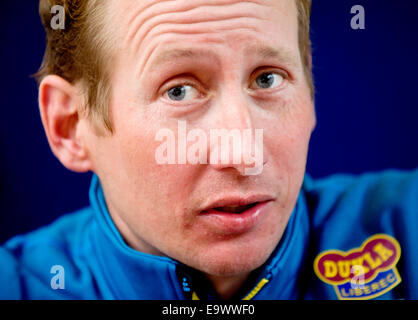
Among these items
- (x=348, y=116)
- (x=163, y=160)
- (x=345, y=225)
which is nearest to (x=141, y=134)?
(x=163, y=160)

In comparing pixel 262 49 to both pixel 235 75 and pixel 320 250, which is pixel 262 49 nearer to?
pixel 235 75

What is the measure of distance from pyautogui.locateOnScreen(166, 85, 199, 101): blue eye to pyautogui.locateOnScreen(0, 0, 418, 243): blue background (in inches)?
23.0

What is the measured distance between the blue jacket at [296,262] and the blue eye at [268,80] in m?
0.37

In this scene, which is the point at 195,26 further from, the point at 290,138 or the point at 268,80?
the point at 290,138

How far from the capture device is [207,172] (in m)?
1.02

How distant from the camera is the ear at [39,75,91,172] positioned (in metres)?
1.20

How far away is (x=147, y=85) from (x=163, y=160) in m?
0.17

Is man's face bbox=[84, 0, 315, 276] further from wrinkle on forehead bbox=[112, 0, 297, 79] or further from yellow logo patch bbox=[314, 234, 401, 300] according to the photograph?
yellow logo patch bbox=[314, 234, 401, 300]

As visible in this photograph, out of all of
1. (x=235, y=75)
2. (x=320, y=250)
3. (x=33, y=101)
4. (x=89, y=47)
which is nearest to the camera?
(x=235, y=75)

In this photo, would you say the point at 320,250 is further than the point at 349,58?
No

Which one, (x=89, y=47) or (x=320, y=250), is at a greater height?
(x=89, y=47)

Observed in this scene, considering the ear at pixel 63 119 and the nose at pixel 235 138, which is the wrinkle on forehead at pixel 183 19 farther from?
the ear at pixel 63 119

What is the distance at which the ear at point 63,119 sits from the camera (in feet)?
3.94

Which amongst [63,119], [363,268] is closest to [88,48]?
[63,119]
